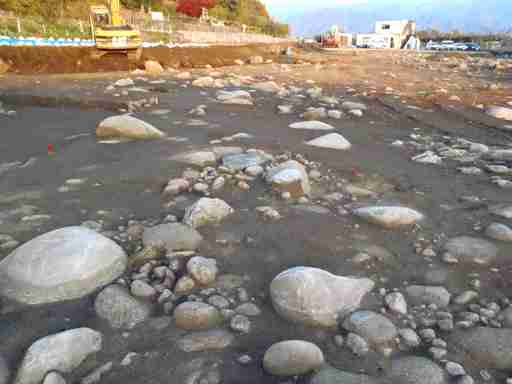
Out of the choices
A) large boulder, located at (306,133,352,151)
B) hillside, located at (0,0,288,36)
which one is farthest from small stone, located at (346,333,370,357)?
hillside, located at (0,0,288,36)

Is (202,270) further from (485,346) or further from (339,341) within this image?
(485,346)

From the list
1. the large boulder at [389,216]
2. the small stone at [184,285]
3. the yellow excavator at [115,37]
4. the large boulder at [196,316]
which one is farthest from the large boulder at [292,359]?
the yellow excavator at [115,37]

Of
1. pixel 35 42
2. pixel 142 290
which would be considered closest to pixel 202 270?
pixel 142 290

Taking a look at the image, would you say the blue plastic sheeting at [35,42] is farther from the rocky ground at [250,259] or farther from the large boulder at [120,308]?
the large boulder at [120,308]

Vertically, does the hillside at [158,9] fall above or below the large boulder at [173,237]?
above

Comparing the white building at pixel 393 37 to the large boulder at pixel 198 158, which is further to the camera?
the white building at pixel 393 37

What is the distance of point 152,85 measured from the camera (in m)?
12.0

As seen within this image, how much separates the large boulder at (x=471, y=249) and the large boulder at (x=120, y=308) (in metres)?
2.21

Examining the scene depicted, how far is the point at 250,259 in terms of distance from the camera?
2705 millimetres

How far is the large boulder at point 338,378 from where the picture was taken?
1.68m

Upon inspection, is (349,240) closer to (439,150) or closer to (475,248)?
(475,248)

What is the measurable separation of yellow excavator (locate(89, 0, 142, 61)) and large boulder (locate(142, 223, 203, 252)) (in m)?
16.4

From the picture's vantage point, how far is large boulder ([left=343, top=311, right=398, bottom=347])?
1.93 metres

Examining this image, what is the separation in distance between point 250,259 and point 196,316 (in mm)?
740
